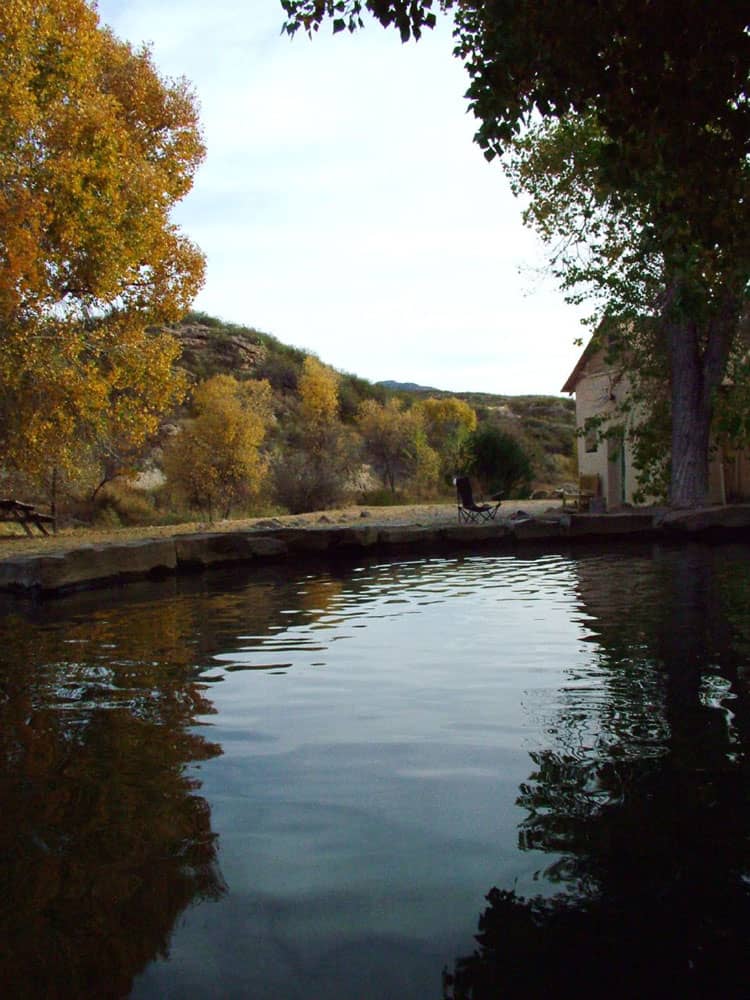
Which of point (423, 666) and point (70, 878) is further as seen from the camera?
point (423, 666)

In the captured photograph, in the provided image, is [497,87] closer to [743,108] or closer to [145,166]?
[743,108]

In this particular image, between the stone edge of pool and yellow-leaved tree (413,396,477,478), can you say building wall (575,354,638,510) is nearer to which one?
the stone edge of pool

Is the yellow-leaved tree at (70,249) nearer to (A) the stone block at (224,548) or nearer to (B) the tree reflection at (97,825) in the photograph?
(A) the stone block at (224,548)

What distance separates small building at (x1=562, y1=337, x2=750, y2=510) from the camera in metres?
18.0

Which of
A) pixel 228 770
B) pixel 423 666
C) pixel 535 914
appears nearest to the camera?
pixel 535 914

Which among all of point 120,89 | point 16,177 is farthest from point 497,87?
point 120,89

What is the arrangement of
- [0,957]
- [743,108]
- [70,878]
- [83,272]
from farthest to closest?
[83,272] → [743,108] → [70,878] → [0,957]

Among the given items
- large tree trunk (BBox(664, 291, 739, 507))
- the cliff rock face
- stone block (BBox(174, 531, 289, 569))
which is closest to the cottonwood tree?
stone block (BBox(174, 531, 289, 569))

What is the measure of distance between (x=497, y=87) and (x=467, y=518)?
1141cm

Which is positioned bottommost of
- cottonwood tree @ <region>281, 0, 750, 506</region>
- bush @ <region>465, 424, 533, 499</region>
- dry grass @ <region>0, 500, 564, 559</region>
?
dry grass @ <region>0, 500, 564, 559</region>

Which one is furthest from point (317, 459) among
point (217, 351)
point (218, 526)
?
point (217, 351)

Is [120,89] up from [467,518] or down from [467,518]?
up

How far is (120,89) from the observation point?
16047 mm

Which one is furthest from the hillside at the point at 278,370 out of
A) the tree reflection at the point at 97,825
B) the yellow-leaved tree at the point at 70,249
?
the tree reflection at the point at 97,825
